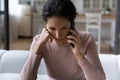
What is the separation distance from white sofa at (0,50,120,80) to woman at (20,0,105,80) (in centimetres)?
50

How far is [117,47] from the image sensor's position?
338 centimetres

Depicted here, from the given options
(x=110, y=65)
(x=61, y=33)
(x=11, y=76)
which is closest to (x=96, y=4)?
(x=110, y=65)

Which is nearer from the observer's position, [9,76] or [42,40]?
[42,40]

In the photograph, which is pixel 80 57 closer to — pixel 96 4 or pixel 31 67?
pixel 31 67

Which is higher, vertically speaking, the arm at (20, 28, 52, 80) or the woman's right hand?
the woman's right hand

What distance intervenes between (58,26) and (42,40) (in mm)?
137

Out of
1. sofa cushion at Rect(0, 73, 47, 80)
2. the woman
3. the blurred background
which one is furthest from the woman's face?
the blurred background

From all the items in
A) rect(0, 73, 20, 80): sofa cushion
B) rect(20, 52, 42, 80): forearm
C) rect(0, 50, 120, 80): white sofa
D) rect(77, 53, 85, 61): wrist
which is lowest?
rect(0, 73, 20, 80): sofa cushion

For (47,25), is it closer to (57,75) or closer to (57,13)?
(57,13)

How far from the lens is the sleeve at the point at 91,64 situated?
114 centimetres

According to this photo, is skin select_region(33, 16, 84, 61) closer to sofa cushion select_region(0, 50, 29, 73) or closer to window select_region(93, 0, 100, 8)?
sofa cushion select_region(0, 50, 29, 73)

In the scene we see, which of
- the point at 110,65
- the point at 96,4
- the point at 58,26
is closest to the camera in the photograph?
the point at 58,26

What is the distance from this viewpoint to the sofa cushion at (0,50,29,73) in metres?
1.85

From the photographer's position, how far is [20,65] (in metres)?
1.86
